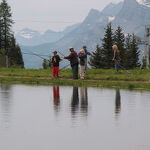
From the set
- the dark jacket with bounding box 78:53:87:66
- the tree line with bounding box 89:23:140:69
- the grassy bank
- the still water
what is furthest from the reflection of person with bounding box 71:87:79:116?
the tree line with bounding box 89:23:140:69

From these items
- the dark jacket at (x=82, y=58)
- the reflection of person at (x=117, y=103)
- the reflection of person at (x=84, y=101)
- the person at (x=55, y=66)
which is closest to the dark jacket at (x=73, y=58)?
the dark jacket at (x=82, y=58)

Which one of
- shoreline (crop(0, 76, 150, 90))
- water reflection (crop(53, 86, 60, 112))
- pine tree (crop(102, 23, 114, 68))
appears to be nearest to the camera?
water reflection (crop(53, 86, 60, 112))

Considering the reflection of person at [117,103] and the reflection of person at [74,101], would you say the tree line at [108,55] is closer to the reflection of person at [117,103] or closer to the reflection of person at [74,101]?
the reflection of person at [74,101]

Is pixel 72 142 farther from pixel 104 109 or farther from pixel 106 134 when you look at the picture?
pixel 104 109

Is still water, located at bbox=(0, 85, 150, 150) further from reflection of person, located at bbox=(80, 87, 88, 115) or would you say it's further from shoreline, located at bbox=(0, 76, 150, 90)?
shoreline, located at bbox=(0, 76, 150, 90)

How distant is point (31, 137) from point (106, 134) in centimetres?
153

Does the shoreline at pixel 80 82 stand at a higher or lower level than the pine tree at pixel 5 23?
lower

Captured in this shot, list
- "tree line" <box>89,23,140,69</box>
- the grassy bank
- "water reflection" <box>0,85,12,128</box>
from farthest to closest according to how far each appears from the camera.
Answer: "tree line" <box>89,23,140,69</box>
the grassy bank
"water reflection" <box>0,85,12,128</box>

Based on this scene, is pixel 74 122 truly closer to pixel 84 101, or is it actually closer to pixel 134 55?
pixel 84 101

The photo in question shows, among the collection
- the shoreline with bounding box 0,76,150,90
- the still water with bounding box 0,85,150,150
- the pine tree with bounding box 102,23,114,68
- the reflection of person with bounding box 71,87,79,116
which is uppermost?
the pine tree with bounding box 102,23,114,68

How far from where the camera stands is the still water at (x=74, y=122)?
1222 centimetres

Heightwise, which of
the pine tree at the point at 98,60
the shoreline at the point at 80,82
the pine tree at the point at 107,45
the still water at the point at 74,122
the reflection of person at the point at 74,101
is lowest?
the still water at the point at 74,122

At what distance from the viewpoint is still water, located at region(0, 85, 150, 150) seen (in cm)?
1222

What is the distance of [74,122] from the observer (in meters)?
15.2
